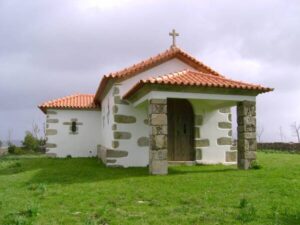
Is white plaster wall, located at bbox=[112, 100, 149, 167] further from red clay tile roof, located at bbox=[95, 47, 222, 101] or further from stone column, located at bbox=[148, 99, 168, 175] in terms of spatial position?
stone column, located at bbox=[148, 99, 168, 175]

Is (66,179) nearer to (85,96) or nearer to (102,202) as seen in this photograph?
(102,202)

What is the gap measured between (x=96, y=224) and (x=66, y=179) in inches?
188

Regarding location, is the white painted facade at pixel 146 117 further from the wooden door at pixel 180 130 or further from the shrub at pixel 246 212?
the shrub at pixel 246 212

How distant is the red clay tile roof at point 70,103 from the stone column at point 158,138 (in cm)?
954

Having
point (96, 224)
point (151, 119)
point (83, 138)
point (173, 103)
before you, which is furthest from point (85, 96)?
point (96, 224)

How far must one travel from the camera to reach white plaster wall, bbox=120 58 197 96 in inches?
499

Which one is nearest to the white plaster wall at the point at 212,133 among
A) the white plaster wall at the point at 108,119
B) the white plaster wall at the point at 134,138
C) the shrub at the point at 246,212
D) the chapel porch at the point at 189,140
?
the chapel porch at the point at 189,140

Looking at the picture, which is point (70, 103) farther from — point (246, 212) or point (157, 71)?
point (246, 212)

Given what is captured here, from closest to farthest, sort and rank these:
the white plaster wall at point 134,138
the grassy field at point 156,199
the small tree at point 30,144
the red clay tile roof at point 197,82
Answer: the grassy field at point 156,199 < the red clay tile roof at point 197,82 < the white plaster wall at point 134,138 < the small tree at point 30,144

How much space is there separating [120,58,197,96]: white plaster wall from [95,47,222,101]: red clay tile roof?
14 centimetres

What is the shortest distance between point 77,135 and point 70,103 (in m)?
1.89

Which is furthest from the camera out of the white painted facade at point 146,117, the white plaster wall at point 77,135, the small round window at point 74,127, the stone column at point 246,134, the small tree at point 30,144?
the small tree at point 30,144

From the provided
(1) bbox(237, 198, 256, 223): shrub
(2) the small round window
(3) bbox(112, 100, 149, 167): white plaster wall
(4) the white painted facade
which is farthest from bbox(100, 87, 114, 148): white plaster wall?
(1) bbox(237, 198, 256, 223): shrub

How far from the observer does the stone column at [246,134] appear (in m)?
10.7
